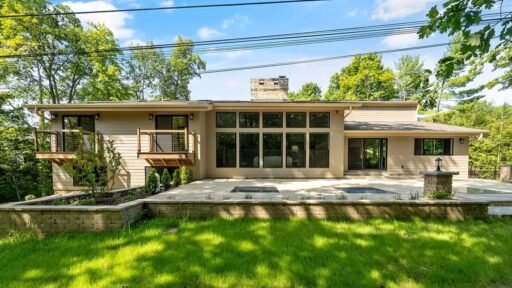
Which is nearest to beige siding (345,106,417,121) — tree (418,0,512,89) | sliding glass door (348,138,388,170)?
sliding glass door (348,138,388,170)

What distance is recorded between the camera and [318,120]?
10.2 metres

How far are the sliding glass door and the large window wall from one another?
239 centimetres

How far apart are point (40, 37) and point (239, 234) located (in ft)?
66.4

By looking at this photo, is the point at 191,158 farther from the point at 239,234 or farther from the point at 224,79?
the point at 224,79

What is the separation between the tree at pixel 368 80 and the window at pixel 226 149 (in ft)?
59.3

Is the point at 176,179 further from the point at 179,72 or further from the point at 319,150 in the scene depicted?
the point at 179,72

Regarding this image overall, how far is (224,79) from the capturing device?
49.2 feet

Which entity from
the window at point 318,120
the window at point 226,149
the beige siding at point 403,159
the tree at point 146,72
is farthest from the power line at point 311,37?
the tree at point 146,72

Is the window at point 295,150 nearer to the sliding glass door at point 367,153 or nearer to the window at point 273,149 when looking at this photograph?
the window at point 273,149

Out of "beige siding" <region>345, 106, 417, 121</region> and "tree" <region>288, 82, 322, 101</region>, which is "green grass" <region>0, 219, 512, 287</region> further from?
"tree" <region>288, 82, 322, 101</region>

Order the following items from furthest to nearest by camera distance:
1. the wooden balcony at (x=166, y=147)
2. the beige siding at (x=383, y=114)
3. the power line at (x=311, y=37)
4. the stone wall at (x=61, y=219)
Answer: the beige siding at (x=383, y=114), the wooden balcony at (x=166, y=147), the power line at (x=311, y=37), the stone wall at (x=61, y=219)

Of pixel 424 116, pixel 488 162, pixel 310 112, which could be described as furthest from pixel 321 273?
pixel 424 116

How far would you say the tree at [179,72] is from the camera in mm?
24438

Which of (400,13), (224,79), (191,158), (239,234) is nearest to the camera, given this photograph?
(239,234)
